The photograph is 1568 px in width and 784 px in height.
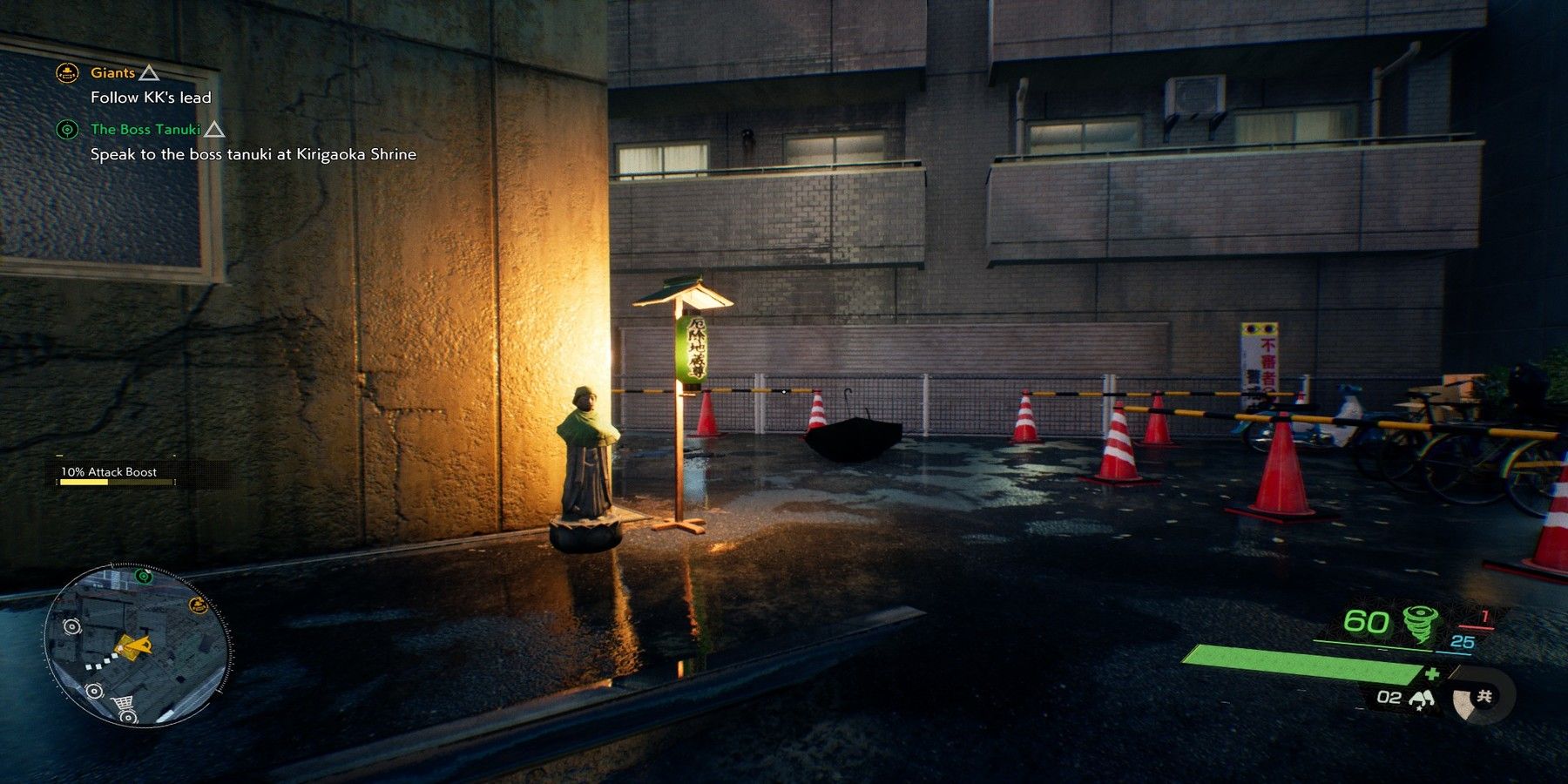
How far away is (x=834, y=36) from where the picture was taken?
44.4 feet

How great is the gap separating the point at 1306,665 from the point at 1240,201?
41.1 ft

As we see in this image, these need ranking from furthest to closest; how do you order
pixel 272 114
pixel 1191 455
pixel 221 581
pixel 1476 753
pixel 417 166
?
pixel 1191 455 → pixel 417 166 → pixel 272 114 → pixel 221 581 → pixel 1476 753

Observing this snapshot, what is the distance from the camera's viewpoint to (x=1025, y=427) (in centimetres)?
1266

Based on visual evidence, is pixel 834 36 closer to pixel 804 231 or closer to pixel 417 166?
pixel 804 231

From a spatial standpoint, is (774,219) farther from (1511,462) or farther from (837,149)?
(1511,462)

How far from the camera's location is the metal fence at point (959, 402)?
13359mm

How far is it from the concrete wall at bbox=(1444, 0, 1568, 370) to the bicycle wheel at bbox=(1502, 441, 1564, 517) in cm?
804

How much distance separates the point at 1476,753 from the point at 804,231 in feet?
42.1

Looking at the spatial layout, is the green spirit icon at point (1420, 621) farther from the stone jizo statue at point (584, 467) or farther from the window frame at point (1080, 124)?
the window frame at point (1080, 124)

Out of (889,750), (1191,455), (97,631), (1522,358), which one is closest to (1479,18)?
(1522,358)

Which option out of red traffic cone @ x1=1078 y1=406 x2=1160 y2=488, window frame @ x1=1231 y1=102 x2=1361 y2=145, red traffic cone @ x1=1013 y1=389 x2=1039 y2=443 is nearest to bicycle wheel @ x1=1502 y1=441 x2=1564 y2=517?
red traffic cone @ x1=1078 y1=406 x2=1160 y2=488

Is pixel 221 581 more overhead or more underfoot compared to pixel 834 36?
more underfoot

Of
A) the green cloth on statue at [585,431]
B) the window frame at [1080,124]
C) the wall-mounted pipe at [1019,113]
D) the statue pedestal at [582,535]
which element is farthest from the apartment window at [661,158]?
the statue pedestal at [582,535]

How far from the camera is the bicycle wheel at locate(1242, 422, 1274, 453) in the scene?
11.1m
